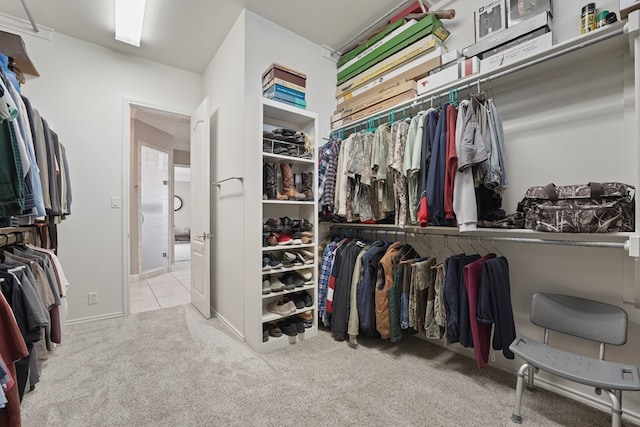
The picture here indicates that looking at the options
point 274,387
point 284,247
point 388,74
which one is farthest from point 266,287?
point 388,74

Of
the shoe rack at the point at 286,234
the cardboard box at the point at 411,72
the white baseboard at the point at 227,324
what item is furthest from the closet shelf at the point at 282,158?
the white baseboard at the point at 227,324

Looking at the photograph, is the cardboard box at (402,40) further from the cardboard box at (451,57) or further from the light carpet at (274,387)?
the light carpet at (274,387)

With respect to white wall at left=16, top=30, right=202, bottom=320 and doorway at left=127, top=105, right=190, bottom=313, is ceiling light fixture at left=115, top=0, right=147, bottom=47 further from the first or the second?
doorway at left=127, top=105, right=190, bottom=313

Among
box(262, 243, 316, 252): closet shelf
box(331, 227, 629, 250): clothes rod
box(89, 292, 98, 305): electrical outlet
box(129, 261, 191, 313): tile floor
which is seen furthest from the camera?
box(129, 261, 191, 313): tile floor

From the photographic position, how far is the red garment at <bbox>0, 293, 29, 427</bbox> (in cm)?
105

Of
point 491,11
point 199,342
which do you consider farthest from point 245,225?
point 491,11

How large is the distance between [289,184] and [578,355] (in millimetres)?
2079

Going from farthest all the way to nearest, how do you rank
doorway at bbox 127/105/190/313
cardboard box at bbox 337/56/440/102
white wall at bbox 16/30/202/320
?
1. doorway at bbox 127/105/190/313
2. white wall at bbox 16/30/202/320
3. cardboard box at bbox 337/56/440/102

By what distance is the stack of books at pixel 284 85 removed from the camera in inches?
88.0

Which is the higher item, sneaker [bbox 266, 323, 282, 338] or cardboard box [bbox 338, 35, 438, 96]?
cardboard box [bbox 338, 35, 438, 96]

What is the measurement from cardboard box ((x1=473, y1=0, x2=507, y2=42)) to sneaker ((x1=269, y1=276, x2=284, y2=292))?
90.3 inches

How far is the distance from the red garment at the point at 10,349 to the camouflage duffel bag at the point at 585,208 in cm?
236

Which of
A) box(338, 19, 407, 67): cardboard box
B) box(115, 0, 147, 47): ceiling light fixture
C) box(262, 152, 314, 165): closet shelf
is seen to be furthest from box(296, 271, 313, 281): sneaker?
box(115, 0, 147, 47): ceiling light fixture

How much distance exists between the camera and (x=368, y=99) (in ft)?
8.04
